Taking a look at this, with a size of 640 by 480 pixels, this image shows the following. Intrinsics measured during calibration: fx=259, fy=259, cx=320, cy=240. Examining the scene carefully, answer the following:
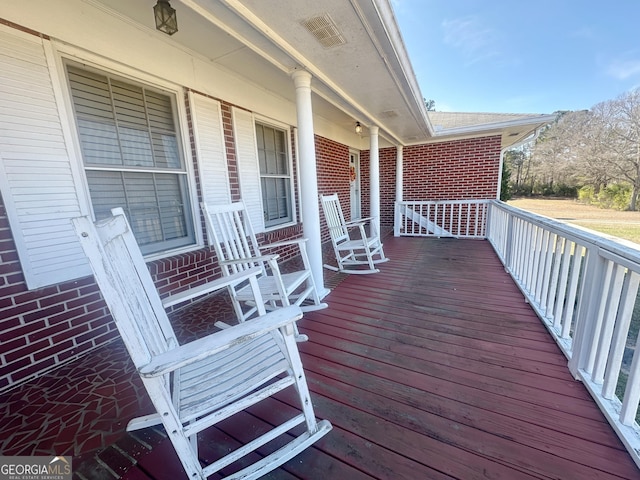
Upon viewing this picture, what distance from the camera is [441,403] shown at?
130cm

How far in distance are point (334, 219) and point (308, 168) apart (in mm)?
1264

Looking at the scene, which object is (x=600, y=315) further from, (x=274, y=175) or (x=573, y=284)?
(x=274, y=175)

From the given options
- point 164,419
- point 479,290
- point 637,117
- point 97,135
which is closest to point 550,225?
point 479,290

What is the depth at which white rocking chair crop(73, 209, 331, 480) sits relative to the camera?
0.79 metres

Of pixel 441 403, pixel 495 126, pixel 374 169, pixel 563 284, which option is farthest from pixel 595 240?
pixel 495 126

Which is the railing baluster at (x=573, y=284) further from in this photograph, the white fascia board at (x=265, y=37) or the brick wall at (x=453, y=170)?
the brick wall at (x=453, y=170)

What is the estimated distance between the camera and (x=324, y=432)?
113cm

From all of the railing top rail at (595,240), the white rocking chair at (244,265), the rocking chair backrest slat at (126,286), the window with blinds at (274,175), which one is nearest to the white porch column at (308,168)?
the white rocking chair at (244,265)

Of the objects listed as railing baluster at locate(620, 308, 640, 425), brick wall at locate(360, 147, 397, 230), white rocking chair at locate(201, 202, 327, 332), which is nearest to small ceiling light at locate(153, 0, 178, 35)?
white rocking chair at locate(201, 202, 327, 332)

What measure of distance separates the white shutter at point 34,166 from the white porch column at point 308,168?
1.69 m

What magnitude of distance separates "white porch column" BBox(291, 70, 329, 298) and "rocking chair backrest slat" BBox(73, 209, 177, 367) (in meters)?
1.52

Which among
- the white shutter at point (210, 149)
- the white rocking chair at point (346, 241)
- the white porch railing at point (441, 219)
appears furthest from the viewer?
the white porch railing at point (441, 219)

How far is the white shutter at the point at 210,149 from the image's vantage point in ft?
8.38

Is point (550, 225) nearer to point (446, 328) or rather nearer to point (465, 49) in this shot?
point (446, 328)
